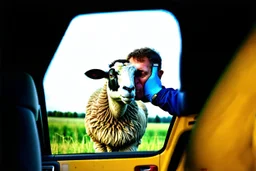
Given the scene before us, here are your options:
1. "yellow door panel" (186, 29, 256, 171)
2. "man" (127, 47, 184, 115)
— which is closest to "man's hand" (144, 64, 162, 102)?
"man" (127, 47, 184, 115)

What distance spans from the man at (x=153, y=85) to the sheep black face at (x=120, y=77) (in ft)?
0.12

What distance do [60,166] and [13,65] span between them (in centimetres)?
69

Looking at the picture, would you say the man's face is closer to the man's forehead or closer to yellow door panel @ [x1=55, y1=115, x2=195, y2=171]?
the man's forehead

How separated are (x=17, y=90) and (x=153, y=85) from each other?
5.42ft

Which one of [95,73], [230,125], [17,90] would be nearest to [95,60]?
[95,73]

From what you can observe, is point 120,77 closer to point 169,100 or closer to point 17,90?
point 169,100

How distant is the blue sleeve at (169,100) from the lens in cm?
340

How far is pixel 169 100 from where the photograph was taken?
342 centimetres

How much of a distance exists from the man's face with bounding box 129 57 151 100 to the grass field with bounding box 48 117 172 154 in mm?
220

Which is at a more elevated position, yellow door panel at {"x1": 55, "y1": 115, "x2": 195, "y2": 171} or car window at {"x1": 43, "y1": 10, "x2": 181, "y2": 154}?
car window at {"x1": 43, "y1": 10, "x2": 181, "y2": 154}

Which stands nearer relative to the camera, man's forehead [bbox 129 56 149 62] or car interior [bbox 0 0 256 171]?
car interior [bbox 0 0 256 171]

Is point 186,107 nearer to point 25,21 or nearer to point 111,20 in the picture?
point 111,20

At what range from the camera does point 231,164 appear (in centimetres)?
126

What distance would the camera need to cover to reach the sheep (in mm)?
3422
